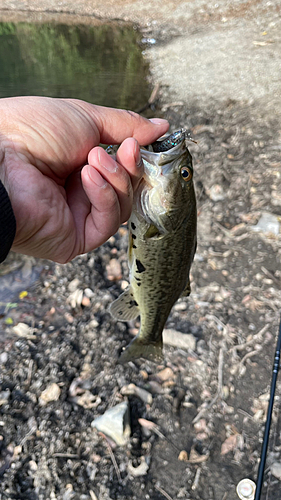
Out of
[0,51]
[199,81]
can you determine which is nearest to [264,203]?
[199,81]

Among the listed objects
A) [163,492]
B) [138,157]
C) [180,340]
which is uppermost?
[138,157]

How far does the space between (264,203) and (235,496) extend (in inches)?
133

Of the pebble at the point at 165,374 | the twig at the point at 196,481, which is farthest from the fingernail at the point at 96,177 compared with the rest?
the twig at the point at 196,481

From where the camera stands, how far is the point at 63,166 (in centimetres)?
226

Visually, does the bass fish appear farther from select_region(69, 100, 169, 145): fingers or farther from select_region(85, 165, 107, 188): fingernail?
select_region(85, 165, 107, 188): fingernail

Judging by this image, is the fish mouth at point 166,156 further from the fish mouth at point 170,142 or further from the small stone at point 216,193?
the small stone at point 216,193

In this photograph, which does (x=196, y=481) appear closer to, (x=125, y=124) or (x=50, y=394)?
(x=50, y=394)

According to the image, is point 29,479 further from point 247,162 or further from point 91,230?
point 247,162

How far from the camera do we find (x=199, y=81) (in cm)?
867

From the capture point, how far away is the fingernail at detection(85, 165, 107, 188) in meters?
1.93

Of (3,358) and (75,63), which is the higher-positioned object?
(75,63)

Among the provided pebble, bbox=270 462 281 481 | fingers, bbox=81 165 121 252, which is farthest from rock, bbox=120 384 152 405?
fingers, bbox=81 165 121 252

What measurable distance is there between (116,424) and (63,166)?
2.02 m

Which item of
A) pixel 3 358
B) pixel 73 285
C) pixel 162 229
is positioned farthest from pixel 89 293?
pixel 162 229
